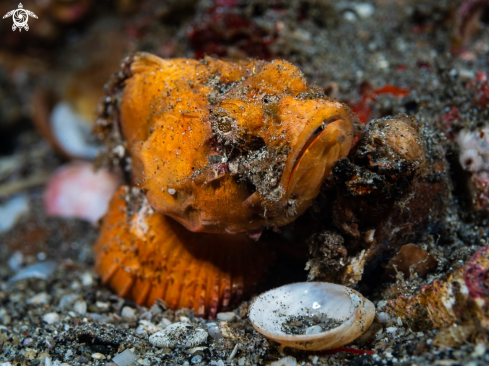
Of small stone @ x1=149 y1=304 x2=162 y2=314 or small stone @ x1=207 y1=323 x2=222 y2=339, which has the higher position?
small stone @ x1=207 y1=323 x2=222 y2=339

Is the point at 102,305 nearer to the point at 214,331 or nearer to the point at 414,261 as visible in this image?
the point at 214,331

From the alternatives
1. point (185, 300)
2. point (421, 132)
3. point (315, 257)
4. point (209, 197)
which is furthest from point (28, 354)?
point (421, 132)

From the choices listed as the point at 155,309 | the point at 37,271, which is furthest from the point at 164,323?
the point at 37,271

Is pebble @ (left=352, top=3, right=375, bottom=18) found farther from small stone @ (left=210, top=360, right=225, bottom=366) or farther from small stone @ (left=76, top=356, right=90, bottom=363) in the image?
small stone @ (left=76, top=356, right=90, bottom=363)

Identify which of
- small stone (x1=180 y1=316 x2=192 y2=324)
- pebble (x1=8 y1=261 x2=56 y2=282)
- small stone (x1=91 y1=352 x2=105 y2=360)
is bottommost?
pebble (x1=8 y1=261 x2=56 y2=282)

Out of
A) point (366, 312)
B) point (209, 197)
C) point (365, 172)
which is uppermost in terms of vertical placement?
point (365, 172)

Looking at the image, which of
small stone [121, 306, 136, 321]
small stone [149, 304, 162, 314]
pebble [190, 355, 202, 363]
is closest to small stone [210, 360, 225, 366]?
pebble [190, 355, 202, 363]

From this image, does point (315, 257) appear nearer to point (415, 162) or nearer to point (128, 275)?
point (415, 162)
